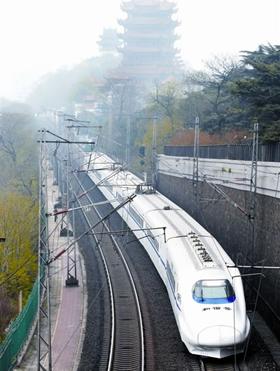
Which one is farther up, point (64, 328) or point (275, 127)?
point (275, 127)

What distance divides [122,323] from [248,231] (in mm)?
6343

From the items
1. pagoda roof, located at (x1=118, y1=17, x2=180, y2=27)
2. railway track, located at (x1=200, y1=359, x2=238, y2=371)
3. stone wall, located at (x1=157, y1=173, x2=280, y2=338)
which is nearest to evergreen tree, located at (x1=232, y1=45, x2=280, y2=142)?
stone wall, located at (x1=157, y1=173, x2=280, y2=338)

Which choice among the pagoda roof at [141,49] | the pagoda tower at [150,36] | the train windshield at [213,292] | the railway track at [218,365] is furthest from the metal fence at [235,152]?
the pagoda roof at [141,49]

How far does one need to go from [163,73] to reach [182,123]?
36107mm

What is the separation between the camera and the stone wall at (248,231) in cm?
1947

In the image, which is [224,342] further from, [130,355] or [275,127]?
[275,127]

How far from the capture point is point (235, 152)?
81.9 feet

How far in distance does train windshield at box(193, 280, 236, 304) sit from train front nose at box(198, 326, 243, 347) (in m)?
0.89

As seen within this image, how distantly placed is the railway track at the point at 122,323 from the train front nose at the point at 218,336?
2.00m

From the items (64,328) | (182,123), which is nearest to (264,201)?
(64,328)

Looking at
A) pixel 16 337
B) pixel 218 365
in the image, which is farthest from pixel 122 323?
pixel 218 365

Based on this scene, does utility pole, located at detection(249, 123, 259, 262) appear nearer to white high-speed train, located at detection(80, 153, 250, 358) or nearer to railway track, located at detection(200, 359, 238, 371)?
white high-speed train, located at detection(80, 153, 250, 358)

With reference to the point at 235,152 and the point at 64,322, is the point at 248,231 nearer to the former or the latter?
the point at 235,152

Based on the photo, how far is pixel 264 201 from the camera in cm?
2055
